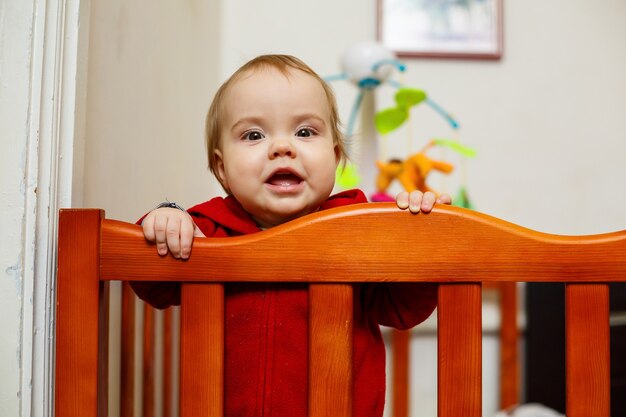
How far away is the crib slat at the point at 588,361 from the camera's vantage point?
60 cm

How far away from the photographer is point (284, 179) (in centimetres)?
74

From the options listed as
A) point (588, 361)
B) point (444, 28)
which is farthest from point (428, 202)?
point (444, 28)

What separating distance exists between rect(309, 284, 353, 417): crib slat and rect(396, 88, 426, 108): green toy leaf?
0.87m

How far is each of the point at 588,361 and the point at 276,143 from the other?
39cm

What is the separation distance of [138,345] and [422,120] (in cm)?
97

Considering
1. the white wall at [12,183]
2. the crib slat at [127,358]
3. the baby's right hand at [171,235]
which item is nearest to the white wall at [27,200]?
the white wall at [12,183]

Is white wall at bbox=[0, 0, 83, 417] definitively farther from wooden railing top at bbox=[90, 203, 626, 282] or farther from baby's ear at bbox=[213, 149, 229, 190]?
baby's ear at bbox=[213, 149, 229, 190]

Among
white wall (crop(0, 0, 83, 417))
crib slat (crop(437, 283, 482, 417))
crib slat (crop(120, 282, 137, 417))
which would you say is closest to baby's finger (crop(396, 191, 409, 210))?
crib slat (crop(437, 283, 482, 417))

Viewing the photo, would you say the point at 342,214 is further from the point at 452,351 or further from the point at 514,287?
the point at 514,287

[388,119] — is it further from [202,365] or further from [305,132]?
[202,365]

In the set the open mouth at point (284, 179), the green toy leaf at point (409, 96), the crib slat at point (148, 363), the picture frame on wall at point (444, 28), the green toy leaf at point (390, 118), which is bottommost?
the crib slat at point (148, 363)

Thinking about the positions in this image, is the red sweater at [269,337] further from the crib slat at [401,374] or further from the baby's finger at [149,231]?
the crib slat at [401,374]

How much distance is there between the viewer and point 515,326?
1609 millimetres

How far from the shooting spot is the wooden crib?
0.59 metres
